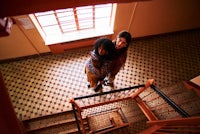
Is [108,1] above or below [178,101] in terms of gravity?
above

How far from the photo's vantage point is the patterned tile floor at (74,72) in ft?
11.5

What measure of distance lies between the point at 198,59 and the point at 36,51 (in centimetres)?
412

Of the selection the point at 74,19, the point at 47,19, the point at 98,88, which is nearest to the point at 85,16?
the point at 74,19

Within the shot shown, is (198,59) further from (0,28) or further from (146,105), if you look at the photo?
(0,28)

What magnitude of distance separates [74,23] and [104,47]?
5.92 feet

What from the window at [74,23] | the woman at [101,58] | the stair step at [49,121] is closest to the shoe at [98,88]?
the woman at [101,58]

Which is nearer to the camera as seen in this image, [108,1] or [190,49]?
[108,1]

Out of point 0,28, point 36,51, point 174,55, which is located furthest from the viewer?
point 174,55

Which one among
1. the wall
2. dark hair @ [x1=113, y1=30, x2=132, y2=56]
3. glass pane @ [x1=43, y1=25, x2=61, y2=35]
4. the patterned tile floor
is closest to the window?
glass pane @ [x1=43, y1=25, x2=61, y2=35]

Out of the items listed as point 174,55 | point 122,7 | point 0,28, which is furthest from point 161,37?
point 0,28

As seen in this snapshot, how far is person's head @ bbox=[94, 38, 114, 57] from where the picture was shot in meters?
2.09

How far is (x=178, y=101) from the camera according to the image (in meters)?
3.43

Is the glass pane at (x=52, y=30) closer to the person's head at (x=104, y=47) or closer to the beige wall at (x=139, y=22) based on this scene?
the beige wall at (x=139, y=22)

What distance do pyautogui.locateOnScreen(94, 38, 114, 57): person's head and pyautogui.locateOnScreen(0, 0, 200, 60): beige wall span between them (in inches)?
56.3
